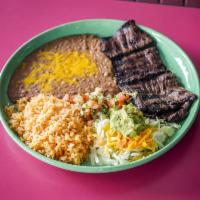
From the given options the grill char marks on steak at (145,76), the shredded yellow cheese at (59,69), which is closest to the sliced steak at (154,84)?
the grill char marks on steak at (145,76)

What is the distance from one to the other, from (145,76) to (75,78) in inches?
12.9

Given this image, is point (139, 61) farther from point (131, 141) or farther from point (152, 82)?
point (131, 141)

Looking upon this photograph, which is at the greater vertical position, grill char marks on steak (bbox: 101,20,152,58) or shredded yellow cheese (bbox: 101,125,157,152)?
grill char marks on steak (bbox: 101,20,152,58)

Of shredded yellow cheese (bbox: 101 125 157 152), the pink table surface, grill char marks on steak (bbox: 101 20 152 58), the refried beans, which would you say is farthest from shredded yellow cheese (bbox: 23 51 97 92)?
shredded yellow cheese (bbox: 101 125 157 152)

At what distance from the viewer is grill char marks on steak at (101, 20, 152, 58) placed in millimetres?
2082

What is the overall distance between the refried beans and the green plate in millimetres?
29

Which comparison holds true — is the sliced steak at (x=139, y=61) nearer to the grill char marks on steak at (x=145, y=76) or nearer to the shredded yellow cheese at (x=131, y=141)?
the grill char marks on steak at (x=145, y=76)

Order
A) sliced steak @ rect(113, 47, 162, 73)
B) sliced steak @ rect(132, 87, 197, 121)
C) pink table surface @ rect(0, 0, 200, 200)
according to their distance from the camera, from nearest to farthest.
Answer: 1. pink table surface @ rect(0, 0, 200, 200)
2. sliced steak @ rect(132, 87, 197, 121)
3. sliced steak @ rect(113, 47, 162, 73)

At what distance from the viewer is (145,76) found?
1.94 meters

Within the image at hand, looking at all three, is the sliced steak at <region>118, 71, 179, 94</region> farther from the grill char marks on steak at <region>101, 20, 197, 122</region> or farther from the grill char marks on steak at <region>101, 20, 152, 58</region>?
the grill char marks on steak at <region>101, 20, 152, 58</region>

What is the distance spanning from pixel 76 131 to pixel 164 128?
36 centimetres

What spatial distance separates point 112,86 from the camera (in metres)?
1.93

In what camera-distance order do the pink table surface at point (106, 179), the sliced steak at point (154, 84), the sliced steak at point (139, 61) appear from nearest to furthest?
1. the pink table surface at point (106, 179)
2. the sliced steak at point (154, 84)
3. the sliced steak at point (139, 61)

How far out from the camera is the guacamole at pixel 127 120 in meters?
1.61
